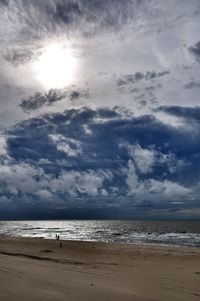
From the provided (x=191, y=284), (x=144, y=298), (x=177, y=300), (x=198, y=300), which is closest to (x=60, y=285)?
(x=144, y=298)

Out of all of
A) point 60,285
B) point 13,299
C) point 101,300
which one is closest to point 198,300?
point 101,300

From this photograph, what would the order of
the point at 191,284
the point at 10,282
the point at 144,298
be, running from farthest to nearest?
the point at 191,284 → the point at 10,282 → the point at 144,298

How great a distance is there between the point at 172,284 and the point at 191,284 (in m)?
1.22

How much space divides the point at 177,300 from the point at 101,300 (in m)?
3.04

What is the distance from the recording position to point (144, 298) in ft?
38.4

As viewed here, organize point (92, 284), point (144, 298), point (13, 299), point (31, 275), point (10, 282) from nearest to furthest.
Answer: point (13, 299), point (144, 298), point (10, 282), point (92, 284), point (31, 275)

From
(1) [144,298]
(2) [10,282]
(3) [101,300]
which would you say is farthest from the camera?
(2) [10,282]

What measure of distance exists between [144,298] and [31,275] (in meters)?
5.70

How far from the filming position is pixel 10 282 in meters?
12.6

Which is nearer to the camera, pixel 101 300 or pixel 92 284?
pixel 101 300

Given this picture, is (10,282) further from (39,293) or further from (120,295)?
(120,295)

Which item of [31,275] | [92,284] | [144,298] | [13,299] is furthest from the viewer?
[31,275]

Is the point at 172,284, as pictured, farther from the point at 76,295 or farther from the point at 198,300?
the point at 76,295

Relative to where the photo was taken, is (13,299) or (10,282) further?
(10,282)
